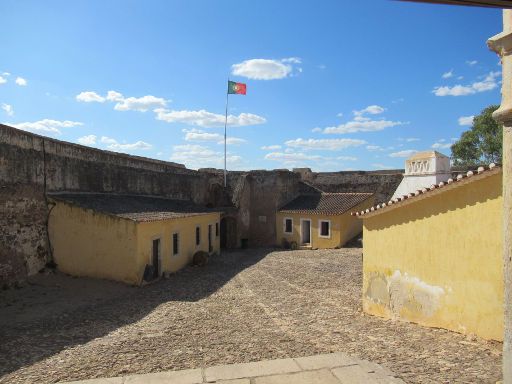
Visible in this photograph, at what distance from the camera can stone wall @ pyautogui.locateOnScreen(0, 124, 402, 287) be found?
504 inches

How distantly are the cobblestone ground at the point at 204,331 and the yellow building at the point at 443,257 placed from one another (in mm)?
457

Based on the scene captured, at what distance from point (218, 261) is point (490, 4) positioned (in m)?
20.3

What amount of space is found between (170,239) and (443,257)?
39.9ft

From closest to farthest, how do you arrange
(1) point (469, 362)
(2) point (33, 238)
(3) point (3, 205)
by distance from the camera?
(1) point (469, 362) → (3) point (3, 205) → (2) point (33, 238)

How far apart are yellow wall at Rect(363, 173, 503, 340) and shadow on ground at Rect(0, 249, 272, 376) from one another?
20.4 ft

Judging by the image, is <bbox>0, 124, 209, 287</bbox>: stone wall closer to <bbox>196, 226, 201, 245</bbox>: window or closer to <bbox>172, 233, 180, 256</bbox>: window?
<bbox>172, 233, 180, 256</bbox>: window

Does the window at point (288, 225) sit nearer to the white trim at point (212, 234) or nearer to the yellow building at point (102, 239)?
the white trim at point (212, 234)

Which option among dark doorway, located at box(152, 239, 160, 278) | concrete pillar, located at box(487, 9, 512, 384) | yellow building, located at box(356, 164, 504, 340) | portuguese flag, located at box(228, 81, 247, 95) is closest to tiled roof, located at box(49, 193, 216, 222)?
dark doorway, located at box(152, 239, 160, 278)

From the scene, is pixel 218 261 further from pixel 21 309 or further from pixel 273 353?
pixel 273 353

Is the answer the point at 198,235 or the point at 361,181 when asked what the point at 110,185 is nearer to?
the point at 198,235

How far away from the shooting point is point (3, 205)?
489 inches

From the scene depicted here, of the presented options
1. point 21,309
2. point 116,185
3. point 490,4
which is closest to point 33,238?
point 21,309

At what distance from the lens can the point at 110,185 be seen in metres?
19.2

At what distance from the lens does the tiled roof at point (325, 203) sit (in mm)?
25062
